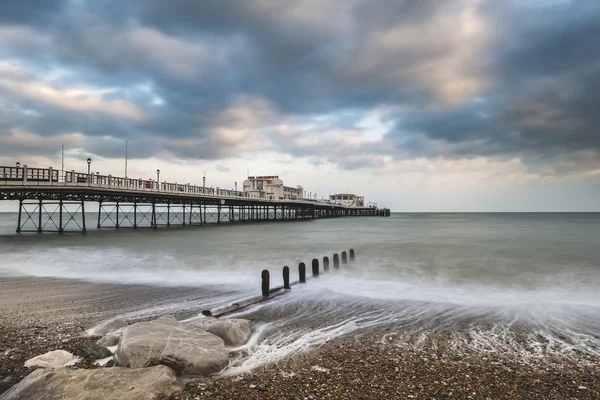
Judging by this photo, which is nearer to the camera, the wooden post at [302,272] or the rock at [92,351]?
the rock at [92,351]

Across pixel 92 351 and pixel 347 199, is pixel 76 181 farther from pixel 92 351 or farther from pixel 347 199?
pixel 347 199

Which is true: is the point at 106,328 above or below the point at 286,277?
below

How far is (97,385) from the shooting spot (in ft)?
12.8

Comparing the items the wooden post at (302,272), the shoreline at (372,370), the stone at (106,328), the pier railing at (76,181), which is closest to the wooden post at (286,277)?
the wooden post at (302,272)

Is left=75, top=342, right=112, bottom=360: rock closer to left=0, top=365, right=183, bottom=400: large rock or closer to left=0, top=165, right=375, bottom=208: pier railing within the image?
left=0, top=365, right=183, bottom=400: large rock

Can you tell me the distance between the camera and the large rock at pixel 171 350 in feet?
15.3

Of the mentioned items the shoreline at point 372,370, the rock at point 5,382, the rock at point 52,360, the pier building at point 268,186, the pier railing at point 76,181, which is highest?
the pier building at point 268,186

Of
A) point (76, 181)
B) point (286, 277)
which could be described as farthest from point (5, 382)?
point (76, 181)

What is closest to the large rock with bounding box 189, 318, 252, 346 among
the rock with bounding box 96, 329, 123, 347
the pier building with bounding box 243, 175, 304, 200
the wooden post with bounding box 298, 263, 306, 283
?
the rock with bounding box 96, 329, 123, 347

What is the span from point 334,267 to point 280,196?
62198 mm

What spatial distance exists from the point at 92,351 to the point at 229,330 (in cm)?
202

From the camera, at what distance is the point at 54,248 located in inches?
885

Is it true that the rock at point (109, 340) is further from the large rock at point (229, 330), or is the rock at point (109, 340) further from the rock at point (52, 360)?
the large rock at point (229, 330)

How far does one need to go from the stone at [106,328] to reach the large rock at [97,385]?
6.90 feet
